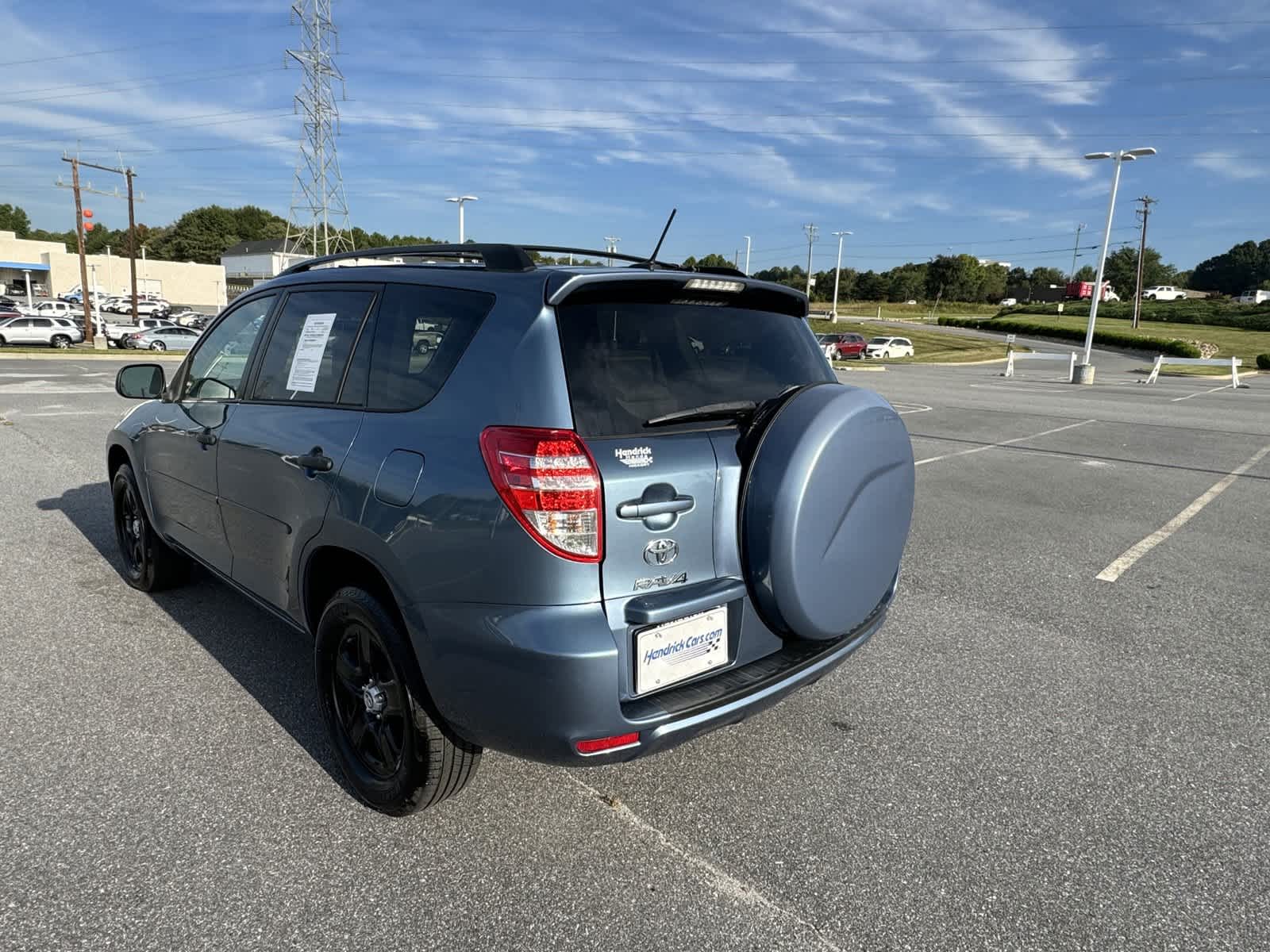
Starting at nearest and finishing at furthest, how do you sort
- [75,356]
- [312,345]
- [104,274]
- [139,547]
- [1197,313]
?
[312,345], [139,547], [75,356], [104,274], [1197,313]

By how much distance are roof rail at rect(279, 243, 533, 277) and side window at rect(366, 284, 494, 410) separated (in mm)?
145

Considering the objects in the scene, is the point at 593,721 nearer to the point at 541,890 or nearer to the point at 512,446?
the point at 541,890

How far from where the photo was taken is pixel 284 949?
6.75 ft

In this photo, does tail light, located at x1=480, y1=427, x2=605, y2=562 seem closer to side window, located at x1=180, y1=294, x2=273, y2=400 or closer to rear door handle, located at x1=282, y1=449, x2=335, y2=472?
rear door handle, located at x1=282, y1=449, x2=335, y2=472

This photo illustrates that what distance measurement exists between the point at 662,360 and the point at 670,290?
266 millimetres

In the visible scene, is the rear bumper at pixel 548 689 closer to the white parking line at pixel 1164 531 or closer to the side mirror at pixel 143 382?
the side mirror at pixel 143 382

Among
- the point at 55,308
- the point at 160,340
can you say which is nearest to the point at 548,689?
the point at 160,340

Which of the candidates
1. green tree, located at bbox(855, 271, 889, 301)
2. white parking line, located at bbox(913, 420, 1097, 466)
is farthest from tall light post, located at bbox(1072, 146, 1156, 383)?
green tree, located at bbox(855, 271, 889, 301)

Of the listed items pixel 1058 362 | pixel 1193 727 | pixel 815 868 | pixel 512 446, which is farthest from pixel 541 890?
pixel 1058 362

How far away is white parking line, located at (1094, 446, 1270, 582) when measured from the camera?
5.54 meters

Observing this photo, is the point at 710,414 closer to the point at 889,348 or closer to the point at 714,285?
the point at 714,285

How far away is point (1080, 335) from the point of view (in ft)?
211

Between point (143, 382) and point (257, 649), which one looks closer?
point (257, 649)

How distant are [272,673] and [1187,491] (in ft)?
28.6
